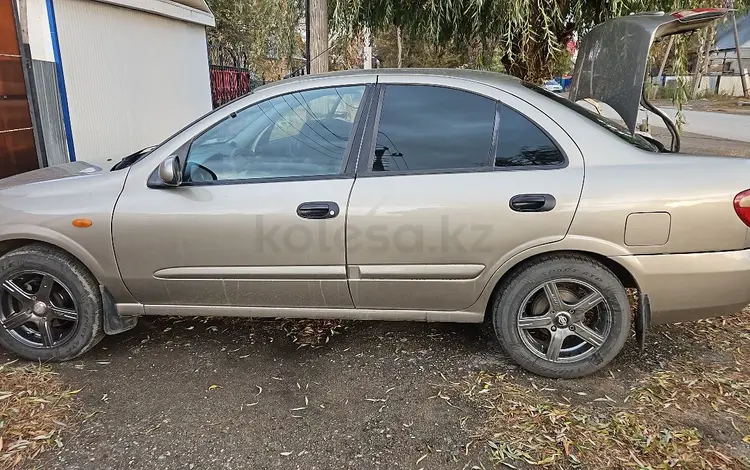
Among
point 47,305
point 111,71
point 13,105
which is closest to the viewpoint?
point 47,305

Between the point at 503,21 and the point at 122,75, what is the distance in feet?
18.8

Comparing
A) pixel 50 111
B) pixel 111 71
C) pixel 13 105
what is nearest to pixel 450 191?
pixel 13 105

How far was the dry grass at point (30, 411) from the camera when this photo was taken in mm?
A: 2510

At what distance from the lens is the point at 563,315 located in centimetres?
296

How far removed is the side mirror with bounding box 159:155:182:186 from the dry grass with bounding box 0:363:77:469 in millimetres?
1273

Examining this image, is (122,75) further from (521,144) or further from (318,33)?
(521,144)

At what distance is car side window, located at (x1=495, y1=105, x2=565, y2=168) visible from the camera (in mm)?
2887

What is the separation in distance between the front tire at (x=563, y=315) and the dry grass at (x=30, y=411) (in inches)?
92.4

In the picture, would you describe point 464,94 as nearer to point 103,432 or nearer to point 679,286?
point 679,286

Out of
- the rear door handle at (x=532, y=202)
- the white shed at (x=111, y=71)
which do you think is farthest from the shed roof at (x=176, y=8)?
the rear door handle at (x=532, y=202)

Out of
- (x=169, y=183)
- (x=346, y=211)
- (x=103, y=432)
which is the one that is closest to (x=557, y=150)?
(x=346, y=211)

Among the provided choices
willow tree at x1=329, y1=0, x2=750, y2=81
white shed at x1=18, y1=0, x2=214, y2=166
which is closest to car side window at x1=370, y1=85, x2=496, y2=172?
willow tree at x1=329, y1=0, x2=750, y2=81

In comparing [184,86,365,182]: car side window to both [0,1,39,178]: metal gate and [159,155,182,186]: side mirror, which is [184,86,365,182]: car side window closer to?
[159,155,182,186]: side mirror

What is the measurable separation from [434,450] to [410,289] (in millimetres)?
856
